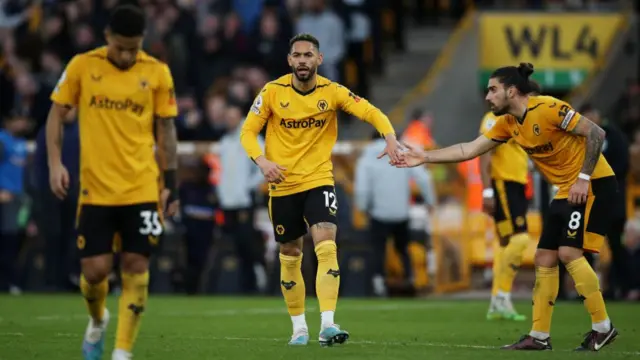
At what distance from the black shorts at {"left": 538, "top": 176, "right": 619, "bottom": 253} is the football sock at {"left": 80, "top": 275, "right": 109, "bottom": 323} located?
3666 millimetres

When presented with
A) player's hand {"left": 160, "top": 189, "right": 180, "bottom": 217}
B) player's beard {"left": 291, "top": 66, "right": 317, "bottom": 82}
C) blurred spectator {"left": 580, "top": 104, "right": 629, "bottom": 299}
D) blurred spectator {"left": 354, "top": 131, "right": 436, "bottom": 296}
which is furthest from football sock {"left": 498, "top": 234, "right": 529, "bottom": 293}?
player's hand {"left": 160, "top": 189, "right": 180, "bottom": 217}

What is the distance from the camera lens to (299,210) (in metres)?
12.6

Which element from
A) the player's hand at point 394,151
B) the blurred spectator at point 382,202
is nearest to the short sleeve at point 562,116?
the player's hand at point 394,151

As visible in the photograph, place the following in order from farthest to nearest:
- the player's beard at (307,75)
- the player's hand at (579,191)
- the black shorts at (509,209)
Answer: the black shorts at (509,209)
the player's beard at (307,75)
the player's hand at (579,191)

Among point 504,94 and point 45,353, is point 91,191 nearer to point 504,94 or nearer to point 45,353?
point 45,353

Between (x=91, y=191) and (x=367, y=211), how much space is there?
38.6 feet

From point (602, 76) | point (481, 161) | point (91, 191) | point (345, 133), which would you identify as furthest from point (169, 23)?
point (91, 191)

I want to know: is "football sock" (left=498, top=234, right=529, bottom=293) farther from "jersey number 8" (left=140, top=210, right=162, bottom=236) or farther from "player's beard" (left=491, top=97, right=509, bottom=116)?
"jersey number 8" (left=140, top=210, right=162, bottom=236)

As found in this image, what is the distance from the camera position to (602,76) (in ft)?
87.9

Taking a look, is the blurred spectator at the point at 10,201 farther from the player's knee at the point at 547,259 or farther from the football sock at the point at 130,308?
the football sock at the point at 130,308

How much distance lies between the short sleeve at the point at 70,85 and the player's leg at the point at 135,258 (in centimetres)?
86

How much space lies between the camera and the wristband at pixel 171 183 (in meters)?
10.8

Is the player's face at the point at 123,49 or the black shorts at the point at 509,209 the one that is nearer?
the player's face at the point at 123,49

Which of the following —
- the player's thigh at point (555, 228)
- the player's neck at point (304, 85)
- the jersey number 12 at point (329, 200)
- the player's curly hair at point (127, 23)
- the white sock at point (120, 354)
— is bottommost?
the white sock at point (120, 354)
